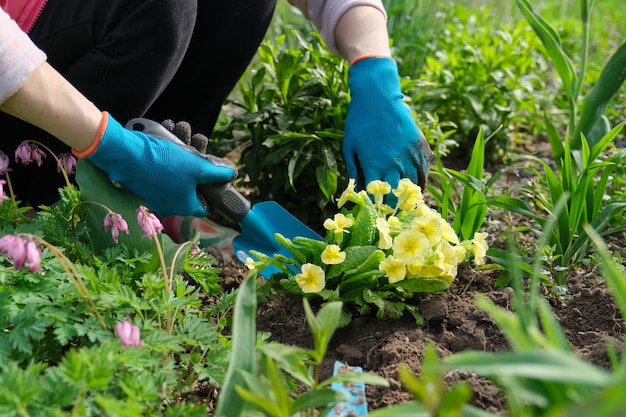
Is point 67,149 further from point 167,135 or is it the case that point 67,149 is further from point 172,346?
point 172,346

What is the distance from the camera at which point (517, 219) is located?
7.46 feet

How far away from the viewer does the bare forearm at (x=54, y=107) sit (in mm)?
1487

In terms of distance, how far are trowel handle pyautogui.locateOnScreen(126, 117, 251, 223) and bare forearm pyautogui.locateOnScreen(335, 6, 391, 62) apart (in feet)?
1.83

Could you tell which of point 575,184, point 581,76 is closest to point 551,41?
point 581,76

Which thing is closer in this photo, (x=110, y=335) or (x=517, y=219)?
(x=110, y=335)

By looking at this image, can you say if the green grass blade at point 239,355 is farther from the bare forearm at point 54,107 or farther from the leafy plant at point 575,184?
the leafy plant at point 575,184

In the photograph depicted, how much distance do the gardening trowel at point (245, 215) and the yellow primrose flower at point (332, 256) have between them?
0.91 feet

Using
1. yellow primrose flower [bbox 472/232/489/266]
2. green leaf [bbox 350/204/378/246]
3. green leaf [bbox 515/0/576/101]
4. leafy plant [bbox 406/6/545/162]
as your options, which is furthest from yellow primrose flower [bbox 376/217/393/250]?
leafy plant [bbox 406/6/545/162]

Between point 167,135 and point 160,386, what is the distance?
758 mm

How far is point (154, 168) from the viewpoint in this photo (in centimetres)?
169

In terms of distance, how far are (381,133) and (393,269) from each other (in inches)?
20.9

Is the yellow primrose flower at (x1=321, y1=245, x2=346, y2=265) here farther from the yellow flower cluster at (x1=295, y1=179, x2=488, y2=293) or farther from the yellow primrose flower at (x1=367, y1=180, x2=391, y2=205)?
the yellow primrose flower at (x1=367, y1=180, x2=391, y2=205)

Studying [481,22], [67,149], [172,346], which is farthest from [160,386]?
[481,22]

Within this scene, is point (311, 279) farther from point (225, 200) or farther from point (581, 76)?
point (581, 76)
